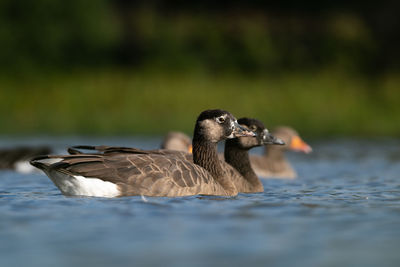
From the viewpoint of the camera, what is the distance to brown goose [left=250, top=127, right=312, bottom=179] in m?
18.0

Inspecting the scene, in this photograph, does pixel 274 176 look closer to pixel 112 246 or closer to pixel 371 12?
pixel 112 246

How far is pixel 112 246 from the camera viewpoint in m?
8.05

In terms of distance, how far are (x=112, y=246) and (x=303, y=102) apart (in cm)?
2413

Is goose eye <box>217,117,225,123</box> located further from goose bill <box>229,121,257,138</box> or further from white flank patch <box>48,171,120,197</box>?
white flank patch <box>48,171,120,197</box>

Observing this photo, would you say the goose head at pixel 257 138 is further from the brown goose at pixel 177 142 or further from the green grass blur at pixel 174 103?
the green grass blur at pixel 174 103

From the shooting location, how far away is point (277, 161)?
18.7 m

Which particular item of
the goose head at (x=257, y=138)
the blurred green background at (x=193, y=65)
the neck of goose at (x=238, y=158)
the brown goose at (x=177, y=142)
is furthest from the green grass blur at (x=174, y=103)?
the goose head at (x=257, y=138)

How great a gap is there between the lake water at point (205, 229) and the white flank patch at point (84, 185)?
0.48 ft

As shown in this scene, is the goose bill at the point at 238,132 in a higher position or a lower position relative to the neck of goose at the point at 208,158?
higher

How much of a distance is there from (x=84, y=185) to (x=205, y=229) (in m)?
2.70

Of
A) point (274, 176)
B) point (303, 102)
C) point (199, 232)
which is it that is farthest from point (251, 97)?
point (199, 232)

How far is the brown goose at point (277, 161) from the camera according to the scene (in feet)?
59.2

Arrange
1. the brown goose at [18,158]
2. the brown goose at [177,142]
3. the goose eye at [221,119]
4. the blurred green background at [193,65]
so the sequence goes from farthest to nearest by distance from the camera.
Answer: the blurred green background at [193,65] < the brown goose at [177,142] < the brown goose at [18,158] < the goose eye at [221,119]

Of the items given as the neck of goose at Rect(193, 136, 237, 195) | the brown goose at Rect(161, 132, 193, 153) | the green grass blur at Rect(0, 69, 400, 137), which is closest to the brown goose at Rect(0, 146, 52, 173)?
the brown goose at Rect(161, 132, 193, 153)
